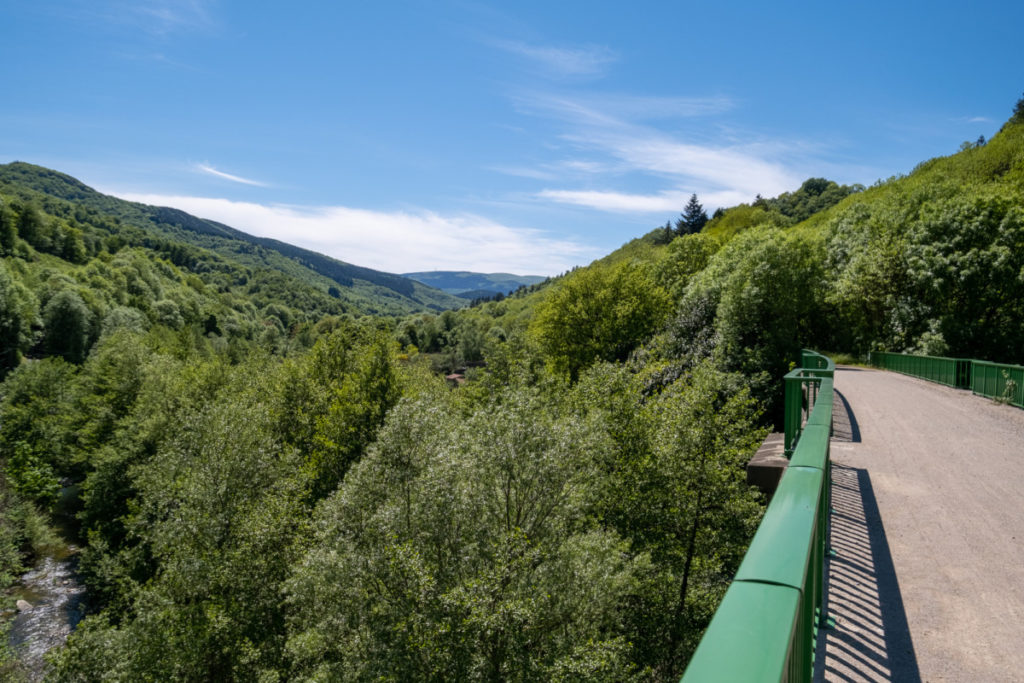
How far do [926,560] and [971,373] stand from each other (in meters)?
17.8

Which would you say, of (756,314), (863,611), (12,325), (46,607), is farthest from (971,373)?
(12,325)

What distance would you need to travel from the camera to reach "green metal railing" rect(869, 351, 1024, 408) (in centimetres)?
1575

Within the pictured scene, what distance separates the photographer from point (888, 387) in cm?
2002

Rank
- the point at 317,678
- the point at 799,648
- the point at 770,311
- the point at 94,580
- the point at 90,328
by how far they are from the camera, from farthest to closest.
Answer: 1. the point at 90,328
2. the point at 770,311
3. the point at 94,580
4. the point at 317,678
5. the point at 799,648

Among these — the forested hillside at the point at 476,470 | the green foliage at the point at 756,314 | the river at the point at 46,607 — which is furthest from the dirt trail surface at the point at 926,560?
the river at the point at 46,607

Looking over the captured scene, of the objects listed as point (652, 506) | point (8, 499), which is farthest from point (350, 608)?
point (8, 499)

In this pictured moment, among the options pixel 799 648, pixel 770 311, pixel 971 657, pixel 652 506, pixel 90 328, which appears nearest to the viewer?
pixel 799 648

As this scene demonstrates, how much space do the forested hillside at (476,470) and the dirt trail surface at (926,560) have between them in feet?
30.5

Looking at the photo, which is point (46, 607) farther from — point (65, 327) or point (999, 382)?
point (65, 327)

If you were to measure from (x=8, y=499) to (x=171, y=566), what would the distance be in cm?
2139

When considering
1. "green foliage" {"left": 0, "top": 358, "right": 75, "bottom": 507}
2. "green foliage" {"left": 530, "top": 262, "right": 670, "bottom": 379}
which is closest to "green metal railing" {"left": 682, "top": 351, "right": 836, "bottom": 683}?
"green foliage" {"left": 530, "top": 262, "right": 670, "bottom": 379}

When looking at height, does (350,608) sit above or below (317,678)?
above

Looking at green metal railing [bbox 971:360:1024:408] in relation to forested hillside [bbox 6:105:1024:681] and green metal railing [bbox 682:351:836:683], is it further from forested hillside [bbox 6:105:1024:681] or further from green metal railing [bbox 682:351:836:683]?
green metal railing [bbox 682:351:836:683]

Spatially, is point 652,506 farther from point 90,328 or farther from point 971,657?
point 90,328
